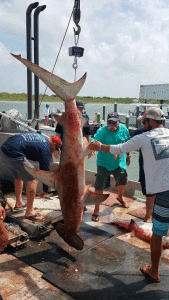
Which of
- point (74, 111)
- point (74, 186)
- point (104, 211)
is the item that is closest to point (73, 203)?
point (74, 186)

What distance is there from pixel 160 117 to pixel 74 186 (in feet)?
4.62

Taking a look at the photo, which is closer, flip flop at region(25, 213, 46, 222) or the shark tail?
the shark tail

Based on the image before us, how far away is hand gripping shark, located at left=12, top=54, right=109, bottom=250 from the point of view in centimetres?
259

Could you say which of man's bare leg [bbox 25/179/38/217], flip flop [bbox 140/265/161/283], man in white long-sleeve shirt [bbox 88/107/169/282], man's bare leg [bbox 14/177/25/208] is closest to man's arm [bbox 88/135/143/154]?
man in white long-sleeve shirt [bbox 88/107/169/282]

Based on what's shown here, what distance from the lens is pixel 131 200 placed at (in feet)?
19.3

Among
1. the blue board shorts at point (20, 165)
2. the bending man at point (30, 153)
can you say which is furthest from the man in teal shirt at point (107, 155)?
the blue board shorts at point (20, 165)

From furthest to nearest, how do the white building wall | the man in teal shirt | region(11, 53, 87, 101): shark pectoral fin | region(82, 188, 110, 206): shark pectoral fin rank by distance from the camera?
the white building wall
the man in teal shirt
region(82, 188, 110, 206): shark pectoral fin
region(11, 53, 87, 101): shark pectoral fin

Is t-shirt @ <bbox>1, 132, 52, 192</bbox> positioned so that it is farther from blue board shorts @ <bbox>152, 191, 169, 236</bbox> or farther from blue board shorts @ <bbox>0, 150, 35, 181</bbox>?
blue board shorts @ <bbox>152, 191, 169, 236</bbox>

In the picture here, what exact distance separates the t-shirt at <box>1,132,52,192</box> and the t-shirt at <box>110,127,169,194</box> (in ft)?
5.74

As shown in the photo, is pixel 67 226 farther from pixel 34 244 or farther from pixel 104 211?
pixel 104 211

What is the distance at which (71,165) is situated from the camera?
2717 millimetres

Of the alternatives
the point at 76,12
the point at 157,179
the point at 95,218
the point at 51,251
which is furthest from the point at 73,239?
the point at 76,12

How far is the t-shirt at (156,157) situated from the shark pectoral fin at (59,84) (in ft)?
3.46

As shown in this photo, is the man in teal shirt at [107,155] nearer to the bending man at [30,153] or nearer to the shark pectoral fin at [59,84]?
the bending man at [30,153]
